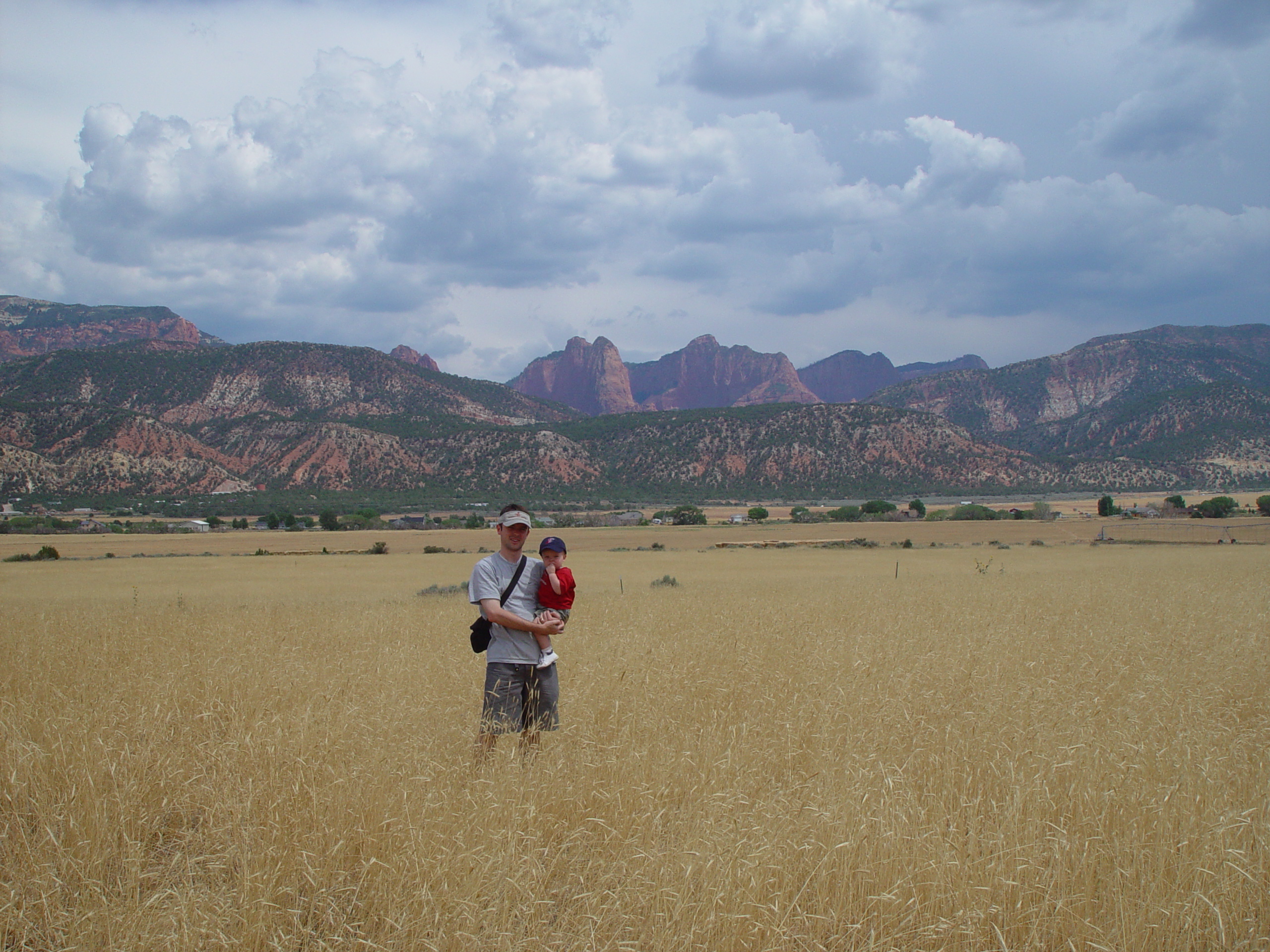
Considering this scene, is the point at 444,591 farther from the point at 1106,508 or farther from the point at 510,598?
the point at 1106,508

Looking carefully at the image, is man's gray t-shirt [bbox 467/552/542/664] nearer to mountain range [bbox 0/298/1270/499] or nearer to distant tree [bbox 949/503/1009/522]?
distant tree [bbox 949/503/1009/522]

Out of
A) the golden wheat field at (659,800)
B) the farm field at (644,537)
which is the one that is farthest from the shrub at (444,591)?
the farm field at (644,537)

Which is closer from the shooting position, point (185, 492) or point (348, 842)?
point (348, 842)

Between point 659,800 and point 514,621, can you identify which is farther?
point 514,621

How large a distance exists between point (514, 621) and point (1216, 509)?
81945 mm

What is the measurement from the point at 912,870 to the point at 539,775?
82.5 inches

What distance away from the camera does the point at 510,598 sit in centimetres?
536

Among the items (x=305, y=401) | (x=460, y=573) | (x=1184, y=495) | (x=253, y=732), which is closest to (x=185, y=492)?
(x=305, y=401)

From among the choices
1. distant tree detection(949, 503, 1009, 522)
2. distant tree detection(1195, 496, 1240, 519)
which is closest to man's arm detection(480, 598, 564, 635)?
distant tree detection(949, 503, 1009, 522)

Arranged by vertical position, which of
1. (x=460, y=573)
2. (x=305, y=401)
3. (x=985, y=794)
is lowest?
(x=460, y=573)

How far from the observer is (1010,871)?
3717mm

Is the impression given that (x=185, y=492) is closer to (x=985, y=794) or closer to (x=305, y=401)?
(x=305, y=401)

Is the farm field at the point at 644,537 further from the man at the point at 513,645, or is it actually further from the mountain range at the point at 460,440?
the man at the point at 513,645

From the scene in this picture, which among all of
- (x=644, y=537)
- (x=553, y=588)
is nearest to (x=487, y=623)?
(x=553, y=588)
